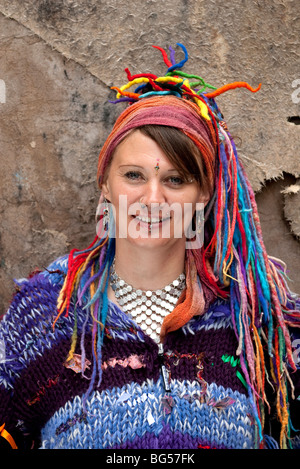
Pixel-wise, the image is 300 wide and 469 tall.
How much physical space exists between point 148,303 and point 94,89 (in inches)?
36.2

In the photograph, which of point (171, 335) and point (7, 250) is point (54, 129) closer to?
point (7, 250)

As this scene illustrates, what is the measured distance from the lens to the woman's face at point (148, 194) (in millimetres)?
1846

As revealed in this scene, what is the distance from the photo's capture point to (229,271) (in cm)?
205

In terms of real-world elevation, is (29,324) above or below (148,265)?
below

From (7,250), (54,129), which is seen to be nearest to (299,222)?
(54,129)

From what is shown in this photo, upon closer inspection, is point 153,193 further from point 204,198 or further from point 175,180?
point 204,198

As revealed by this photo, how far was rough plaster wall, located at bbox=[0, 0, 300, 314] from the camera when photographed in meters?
2.25

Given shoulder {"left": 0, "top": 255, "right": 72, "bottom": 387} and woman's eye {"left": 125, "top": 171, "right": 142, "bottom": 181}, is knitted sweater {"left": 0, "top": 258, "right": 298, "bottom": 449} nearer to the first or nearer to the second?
shoulder {"left": 0, "top": 255, "right": 72, "bottom": 387}

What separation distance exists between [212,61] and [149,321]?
1.09 m
